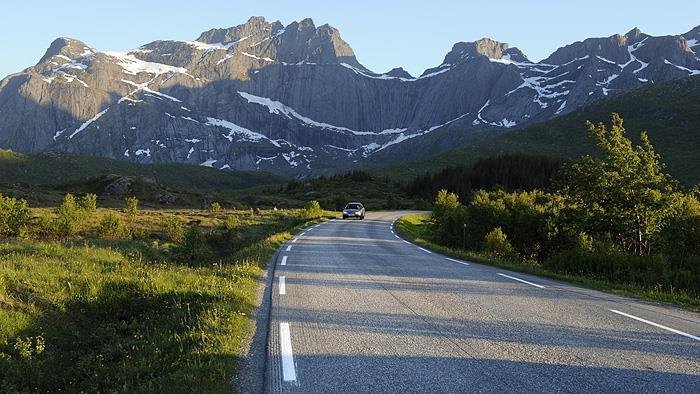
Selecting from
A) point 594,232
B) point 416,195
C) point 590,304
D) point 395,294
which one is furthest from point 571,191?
point 416,195

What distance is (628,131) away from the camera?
13862 cm

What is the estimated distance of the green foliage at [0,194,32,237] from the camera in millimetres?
21734

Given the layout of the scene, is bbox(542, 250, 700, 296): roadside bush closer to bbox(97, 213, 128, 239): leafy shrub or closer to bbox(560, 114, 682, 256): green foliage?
bbox(560, 114, 682, 256): green foliage

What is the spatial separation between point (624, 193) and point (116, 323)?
56.7ft

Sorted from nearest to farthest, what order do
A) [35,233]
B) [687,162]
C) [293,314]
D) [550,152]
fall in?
1. [293,314]
2. [35,233]
3. [687,162]
4. [550,152]

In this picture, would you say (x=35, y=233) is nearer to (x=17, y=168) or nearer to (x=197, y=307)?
(x=197, y=307)

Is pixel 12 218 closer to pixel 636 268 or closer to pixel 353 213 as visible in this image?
pixel 636 268

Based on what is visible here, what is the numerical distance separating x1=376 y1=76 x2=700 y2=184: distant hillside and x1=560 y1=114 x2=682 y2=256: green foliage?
105556 millimetres

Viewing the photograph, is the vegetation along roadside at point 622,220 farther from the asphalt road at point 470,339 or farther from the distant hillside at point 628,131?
the distant hillside at point 628,131

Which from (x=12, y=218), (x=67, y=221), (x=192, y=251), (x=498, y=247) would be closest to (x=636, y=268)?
(x=498, y=247)

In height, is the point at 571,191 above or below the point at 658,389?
above

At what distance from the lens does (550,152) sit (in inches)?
5807

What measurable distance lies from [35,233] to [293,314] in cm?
2143

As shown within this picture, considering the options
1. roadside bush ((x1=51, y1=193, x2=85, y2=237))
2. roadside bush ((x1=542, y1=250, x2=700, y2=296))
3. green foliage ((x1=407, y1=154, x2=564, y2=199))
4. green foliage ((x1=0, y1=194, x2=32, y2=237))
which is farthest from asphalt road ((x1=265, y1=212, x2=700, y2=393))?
green foliage ((x1=407, y1=154, x2=564, y2=199))
